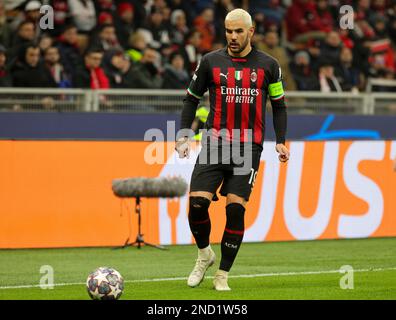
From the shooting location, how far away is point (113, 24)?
19875 millimetres

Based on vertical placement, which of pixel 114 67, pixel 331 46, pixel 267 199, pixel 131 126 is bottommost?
pixel 267 199

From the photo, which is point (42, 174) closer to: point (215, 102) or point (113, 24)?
point (215, 102)

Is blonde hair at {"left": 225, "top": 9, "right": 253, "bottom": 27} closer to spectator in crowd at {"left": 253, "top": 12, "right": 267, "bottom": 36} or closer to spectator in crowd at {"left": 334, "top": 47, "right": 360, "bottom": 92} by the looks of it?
spectator in crowd at {"left": 334, "top": 47, "right": 360, "bottom": 92}

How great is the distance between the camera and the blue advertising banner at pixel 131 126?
16922 millimetres

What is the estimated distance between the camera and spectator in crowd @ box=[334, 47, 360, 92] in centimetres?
2134

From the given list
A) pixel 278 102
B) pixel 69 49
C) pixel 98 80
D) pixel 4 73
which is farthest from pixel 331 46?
pixel 278 102

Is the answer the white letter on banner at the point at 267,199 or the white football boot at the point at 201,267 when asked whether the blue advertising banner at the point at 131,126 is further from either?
the white football boot at the point at 201,267

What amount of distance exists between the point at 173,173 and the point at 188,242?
980mm

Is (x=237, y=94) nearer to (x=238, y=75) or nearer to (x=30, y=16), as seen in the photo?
(x=238, y=75)

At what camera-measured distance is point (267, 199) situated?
1536 centimetres

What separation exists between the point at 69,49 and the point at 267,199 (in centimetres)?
503

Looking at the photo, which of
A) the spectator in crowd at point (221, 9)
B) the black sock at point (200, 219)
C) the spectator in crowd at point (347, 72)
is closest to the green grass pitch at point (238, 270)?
the black sock at point (200, 219)

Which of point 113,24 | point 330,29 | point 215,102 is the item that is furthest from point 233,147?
point 330,29

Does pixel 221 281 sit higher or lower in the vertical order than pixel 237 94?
lower
